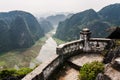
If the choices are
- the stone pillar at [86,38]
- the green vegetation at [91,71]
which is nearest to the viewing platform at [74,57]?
the stone pillar at [86,38]

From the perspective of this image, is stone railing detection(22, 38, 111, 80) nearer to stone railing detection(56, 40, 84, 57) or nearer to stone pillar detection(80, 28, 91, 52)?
stone railing detection(56, 40, 84, 57)

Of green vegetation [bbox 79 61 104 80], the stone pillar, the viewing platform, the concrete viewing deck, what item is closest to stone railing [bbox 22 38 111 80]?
the viewing platform

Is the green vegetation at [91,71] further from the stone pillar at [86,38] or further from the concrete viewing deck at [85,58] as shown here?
the stone pillar at [86,38]

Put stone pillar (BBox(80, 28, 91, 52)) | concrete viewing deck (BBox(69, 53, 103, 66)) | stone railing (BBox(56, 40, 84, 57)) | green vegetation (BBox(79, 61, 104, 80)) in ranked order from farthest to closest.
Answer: stone pillar (BBox(80, 28, 91, 52)) < concrete viewing deck (BBox(69, 53, 103, 66)) < stone railing (BBox(56, 40, 84, 57)) < green vegetation (BBox(79, 61, 104, 80))

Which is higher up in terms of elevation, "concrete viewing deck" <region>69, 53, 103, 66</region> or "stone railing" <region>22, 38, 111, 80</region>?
"stone railing" <region>22, 38, 111, 80</region>

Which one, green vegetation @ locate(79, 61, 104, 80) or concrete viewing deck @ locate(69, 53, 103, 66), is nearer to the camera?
green vegetation @ locate(79, 61, 104, 80)

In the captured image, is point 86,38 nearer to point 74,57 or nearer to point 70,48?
point 70,48

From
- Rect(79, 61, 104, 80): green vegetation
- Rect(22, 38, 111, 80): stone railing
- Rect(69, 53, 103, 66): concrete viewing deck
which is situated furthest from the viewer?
Rect(69, 53, 103, 66): concrete viewing deck

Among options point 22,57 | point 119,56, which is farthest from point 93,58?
point 22,57
